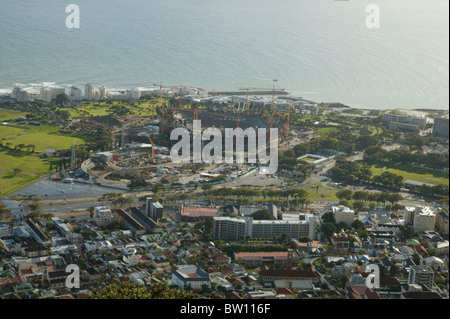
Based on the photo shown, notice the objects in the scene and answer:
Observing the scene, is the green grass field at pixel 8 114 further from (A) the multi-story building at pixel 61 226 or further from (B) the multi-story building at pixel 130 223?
(B) the multi-story building at pixel 130 223

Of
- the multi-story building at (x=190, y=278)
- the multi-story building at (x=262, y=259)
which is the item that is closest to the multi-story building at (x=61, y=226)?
the multi-story building at (x=190, y=278)

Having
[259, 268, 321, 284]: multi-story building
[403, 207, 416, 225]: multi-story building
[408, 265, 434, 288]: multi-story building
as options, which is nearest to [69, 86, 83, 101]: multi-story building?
Result: [403, 207, 416, 225]: multi-story building

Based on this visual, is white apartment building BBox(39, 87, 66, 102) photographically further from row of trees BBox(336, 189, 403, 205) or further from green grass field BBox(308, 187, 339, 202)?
row of trees BBox(336, 189, 403, 205)

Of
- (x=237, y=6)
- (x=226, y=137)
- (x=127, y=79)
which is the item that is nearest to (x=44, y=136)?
(x=226, y=137)

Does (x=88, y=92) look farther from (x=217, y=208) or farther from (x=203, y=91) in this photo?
(x=217, y=208)

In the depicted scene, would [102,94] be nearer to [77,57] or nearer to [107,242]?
[77,57]
